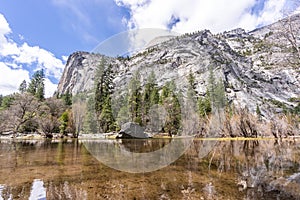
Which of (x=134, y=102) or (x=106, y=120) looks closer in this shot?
(x=106, y=120)

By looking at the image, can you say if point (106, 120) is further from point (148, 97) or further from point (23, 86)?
point (23, 86)

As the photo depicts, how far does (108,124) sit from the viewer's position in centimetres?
3559

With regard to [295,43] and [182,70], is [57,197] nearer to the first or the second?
[295,43]

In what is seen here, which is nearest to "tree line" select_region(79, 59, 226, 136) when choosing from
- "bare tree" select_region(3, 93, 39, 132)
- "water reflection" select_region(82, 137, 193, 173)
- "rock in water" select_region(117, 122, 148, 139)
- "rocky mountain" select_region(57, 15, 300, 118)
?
"rock in water" select_region(117, 122, 148, 139)

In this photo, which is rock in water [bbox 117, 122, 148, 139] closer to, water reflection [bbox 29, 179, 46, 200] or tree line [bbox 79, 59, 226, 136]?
tree line [bbox 79, 59, 226, 136]

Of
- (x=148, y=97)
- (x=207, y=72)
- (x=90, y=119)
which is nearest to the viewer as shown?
(x=90, y=119)

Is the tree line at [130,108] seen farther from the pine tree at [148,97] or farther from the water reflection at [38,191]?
the water reflection at [38,191]

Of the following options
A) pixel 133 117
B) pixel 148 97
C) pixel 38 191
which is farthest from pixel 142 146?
pixel 148 97

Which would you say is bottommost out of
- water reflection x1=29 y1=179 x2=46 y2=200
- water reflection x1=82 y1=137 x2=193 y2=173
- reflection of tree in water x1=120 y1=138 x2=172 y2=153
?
water reflection x1=29 y1=179 x2=46 y2=200

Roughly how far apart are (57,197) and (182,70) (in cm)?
7604

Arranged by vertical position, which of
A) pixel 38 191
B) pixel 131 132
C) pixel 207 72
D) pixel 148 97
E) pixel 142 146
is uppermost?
pixel 207 72

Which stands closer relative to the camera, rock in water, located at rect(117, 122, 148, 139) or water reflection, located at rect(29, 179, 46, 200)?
water reflection, located at rect(29, 179, 46, 200)

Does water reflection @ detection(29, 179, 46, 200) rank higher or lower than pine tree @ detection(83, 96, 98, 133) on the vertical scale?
lower

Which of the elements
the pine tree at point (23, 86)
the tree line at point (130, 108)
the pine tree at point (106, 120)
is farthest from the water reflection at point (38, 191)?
the pine tree at point (23, 86)
